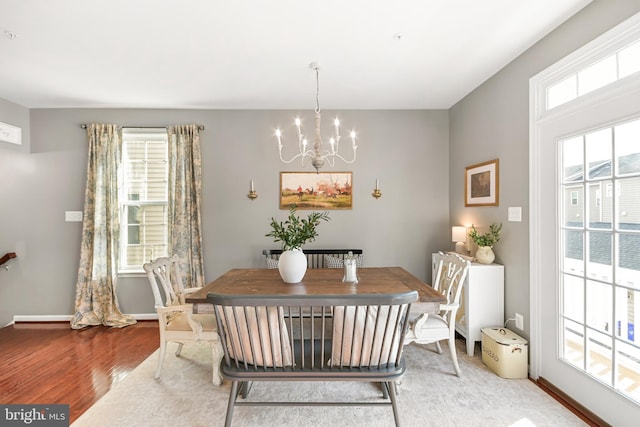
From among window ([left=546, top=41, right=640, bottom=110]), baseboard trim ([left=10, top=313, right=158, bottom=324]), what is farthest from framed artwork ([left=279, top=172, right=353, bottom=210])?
baseboard trim ([left=10, top=313, right=158, bottom=324])

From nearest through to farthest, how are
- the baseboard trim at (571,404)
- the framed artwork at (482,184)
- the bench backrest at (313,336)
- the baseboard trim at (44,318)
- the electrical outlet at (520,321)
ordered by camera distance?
the bench backrest at (313,336), the baseboard trim at (571,404), the electrical outlet at (520,321), the framed artwork at (482,184), the baseboard trim at (44,318)

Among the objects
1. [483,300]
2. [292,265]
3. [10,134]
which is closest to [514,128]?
[483,300]

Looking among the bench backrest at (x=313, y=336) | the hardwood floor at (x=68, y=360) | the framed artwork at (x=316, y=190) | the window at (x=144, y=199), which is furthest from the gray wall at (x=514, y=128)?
the window at (x=144, y=199)

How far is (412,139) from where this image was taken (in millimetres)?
3848

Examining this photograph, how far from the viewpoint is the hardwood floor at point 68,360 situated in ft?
7.19

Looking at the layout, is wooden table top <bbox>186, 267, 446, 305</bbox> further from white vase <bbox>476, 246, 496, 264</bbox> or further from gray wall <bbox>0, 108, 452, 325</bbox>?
gray wall <bbox>0, 108, 452, 325</bbox>

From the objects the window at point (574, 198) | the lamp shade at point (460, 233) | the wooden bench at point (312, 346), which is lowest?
the wooden bench at point (312, 346)

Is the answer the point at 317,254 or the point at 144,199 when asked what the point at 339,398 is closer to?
the point at 317,254

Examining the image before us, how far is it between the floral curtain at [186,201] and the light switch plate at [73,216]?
3.84 feet

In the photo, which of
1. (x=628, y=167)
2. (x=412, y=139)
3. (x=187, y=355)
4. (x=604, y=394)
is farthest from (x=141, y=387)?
(x=412, y=139)

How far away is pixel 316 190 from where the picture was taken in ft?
12.5

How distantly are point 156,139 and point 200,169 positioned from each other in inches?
29.2

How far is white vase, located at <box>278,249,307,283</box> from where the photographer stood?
2248mm

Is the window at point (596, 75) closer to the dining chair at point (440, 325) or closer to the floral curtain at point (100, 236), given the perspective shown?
the dining chair at point (440, 325)
